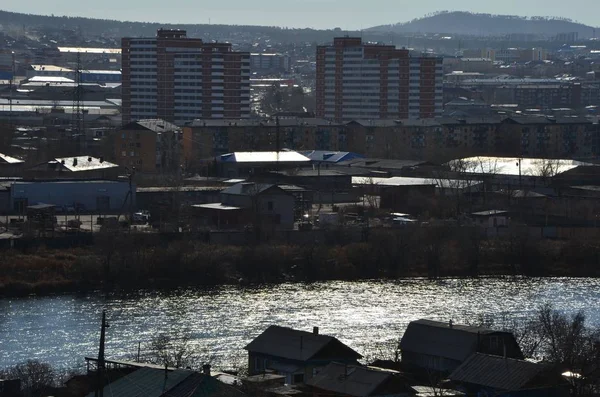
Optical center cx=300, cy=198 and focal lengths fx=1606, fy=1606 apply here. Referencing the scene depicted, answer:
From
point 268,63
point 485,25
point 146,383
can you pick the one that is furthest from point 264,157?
point 485,25

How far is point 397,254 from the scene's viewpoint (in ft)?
34.1

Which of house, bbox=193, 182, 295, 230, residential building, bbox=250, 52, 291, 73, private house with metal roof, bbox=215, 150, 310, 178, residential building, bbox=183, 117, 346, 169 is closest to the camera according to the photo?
house, bbox=193, 182, 295, 230

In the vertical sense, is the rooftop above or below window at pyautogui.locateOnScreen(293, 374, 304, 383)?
below

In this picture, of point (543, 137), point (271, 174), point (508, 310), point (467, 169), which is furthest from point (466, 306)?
point (543, 137)

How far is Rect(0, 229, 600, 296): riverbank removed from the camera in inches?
379

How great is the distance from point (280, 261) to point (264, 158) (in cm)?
529

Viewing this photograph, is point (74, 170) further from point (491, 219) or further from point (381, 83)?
point (381, 83)

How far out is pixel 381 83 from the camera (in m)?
23.7

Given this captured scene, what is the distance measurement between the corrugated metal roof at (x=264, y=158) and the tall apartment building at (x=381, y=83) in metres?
7.83

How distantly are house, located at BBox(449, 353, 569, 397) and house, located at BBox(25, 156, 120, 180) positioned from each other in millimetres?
7794

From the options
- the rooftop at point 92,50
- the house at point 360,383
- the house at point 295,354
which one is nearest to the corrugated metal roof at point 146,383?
the house at point 360,383

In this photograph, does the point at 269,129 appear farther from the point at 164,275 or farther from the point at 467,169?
the point at 164,275

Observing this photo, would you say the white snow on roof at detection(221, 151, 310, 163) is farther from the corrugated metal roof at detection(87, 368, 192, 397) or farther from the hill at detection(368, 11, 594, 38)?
the hill at detection(368, 11, 594, 38)

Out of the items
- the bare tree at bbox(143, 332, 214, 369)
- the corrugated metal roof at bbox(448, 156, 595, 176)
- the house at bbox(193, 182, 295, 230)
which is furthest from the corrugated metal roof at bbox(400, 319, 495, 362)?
the corrugated metal roof at bbox(448, 156, 595, 176)
